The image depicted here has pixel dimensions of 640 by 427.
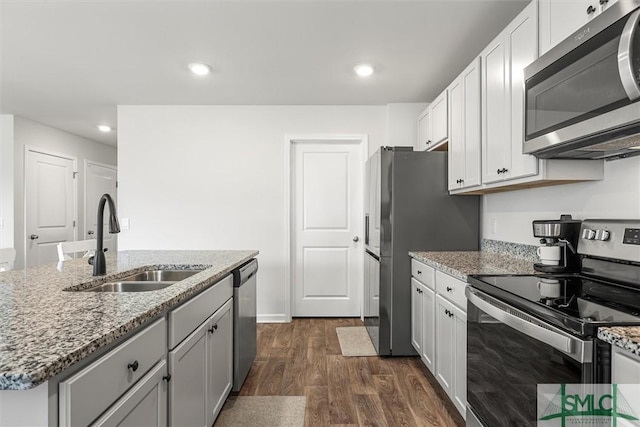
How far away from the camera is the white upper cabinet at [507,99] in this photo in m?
1.82

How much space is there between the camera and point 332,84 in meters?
3.33

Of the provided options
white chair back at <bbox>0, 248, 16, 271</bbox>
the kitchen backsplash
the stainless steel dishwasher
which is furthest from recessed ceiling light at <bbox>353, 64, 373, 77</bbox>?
white chair back at <bbox>0, 248, 16, 271</bbox>

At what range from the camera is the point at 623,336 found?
0.90 m

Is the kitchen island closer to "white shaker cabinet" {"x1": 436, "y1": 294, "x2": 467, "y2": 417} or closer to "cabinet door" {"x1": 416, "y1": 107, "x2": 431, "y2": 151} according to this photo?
"white shaker cabinet" {"x1": 436, "y1": 294, "x2": 467, "y2": 417}

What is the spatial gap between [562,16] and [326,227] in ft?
9.47

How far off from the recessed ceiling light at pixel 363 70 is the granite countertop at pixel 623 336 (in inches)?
98.4

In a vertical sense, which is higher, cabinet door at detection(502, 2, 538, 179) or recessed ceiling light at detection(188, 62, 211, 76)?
recessed ceiling light at detection(188, 62, 211, 76)

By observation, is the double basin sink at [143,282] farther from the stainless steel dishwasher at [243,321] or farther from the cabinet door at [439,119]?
the cabinet door at [439,119]

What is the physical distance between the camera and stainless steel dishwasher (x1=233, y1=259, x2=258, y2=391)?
2.24m

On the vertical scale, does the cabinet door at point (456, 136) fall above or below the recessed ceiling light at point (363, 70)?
below

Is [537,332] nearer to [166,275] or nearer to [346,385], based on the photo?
[346,385]

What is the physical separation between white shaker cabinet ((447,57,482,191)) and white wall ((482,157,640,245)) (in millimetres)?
358

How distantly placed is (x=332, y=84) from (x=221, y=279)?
2.16 m

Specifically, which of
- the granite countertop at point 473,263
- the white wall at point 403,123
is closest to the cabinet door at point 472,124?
the granite countertop at point 473,263
